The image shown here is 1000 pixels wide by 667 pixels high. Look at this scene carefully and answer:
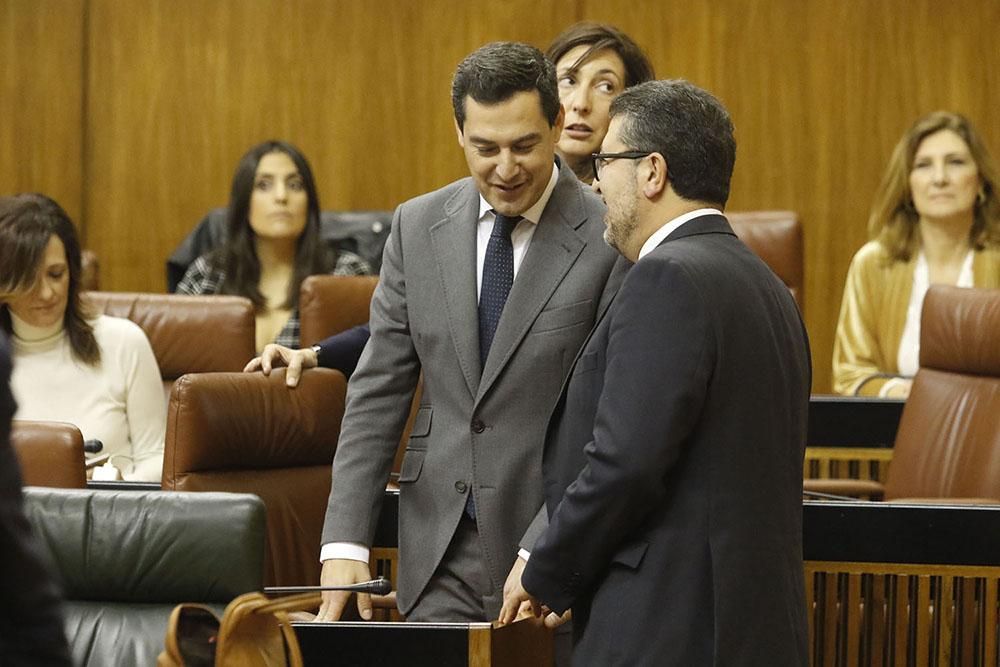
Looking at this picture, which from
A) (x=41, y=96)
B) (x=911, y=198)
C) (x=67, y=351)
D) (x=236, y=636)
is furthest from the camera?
(x=41, y=96)

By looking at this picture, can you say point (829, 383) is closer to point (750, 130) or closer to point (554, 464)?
point (750, 130)

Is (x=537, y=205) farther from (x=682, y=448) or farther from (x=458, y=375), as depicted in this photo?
(x=682, y=448)

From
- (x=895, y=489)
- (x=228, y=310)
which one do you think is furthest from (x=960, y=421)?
(x=228, y=310)

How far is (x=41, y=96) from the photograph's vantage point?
598 cm

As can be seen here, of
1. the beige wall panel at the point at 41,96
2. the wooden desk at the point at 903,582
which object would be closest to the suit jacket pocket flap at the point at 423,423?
the wooden desk at the point at 903,582

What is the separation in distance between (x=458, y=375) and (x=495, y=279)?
0.15 metres

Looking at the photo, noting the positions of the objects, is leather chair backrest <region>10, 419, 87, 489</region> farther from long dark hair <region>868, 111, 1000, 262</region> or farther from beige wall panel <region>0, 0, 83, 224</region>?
beige wall panel <region>0, 0, 83, 224</region>

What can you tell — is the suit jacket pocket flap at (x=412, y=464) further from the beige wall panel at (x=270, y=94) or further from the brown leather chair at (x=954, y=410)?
the beige wall panel at (x=270, y=94)

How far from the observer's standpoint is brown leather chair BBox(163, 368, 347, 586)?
9.00ft

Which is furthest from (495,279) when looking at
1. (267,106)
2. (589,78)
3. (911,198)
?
(267,106)

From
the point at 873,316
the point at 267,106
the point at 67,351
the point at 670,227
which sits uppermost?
the point at 267,106

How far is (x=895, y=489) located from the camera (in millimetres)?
3830

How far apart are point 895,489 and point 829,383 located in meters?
1.98

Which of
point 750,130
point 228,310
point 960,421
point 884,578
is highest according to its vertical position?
point 750,130
